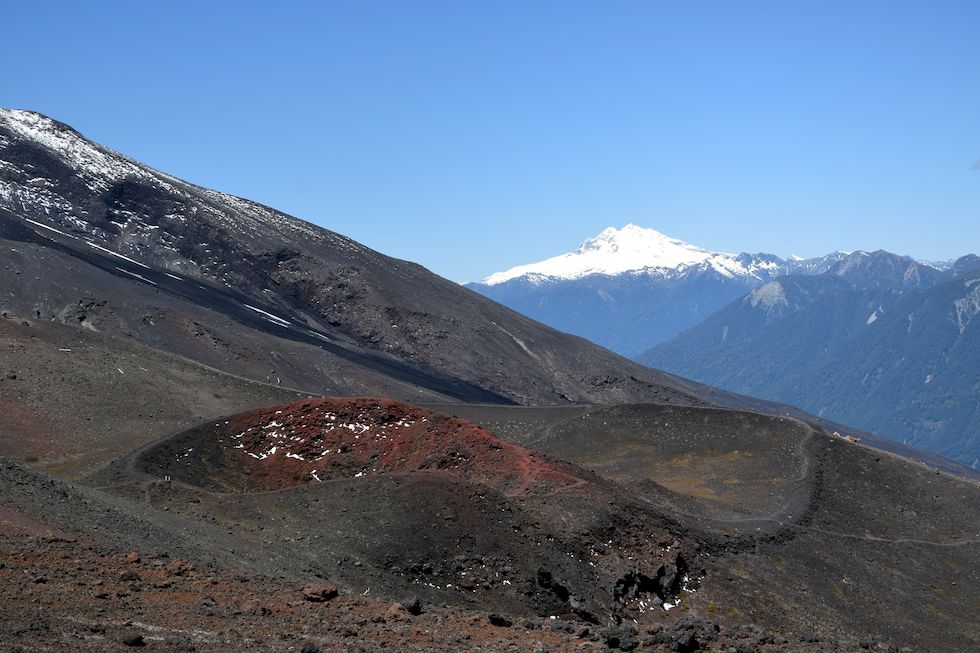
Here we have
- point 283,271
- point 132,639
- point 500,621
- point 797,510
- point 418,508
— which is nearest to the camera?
point 132,639

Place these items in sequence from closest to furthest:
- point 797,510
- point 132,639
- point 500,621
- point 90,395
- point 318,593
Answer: point 132,639 → point 500,621 → point 318,593 → point 797,510 → point 90,395

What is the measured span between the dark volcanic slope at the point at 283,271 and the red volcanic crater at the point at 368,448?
7284 centimetres

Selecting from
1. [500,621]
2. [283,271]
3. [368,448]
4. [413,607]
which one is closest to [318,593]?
[413,607]

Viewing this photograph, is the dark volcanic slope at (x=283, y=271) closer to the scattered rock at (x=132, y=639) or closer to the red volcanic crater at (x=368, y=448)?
the red volcanic crater at (x=368, y=448)

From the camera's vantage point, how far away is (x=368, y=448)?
4447 cm

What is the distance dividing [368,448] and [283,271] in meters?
102

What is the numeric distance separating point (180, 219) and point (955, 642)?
12142 cm

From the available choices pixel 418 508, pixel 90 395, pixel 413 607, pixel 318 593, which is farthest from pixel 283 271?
pixel 413 607

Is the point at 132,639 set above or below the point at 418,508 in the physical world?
below

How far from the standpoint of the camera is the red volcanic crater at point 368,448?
4219 cm

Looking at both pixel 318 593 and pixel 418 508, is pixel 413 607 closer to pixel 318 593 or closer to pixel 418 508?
pixel 318 593

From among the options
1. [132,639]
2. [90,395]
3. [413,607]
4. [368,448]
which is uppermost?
[368,448]

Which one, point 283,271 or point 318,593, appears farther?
point 283,271

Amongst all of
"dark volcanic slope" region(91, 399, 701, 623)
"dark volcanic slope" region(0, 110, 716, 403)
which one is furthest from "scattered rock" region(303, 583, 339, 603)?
"dark volcanic slope" region(0, 110, 716, 403)
